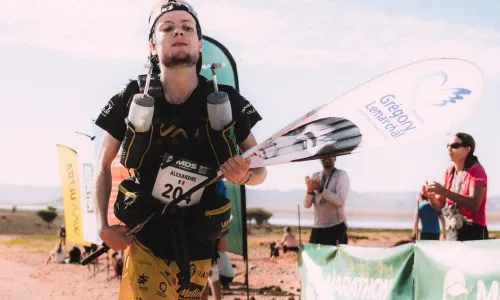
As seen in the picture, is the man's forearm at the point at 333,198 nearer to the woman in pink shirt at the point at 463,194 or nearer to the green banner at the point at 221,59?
the woman in pink shirt at the point at 463,194

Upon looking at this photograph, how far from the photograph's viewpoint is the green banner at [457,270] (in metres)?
6.66

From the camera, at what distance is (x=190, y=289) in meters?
3.96

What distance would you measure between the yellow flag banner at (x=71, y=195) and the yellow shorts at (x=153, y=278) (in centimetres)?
1479

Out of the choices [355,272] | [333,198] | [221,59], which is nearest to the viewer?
[355,272]

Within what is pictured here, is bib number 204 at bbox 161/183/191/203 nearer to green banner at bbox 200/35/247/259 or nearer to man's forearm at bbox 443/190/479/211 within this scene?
man's forearm at bbox 443/190/479/211

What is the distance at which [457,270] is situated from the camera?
23.2 feet

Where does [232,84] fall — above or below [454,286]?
above

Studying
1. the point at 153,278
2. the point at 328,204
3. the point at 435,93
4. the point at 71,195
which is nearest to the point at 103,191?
the point at 153,278

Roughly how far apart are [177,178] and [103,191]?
1.49 ft

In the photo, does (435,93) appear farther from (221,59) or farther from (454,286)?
(221,59)

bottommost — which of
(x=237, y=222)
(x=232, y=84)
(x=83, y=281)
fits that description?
(x=83, y=281)

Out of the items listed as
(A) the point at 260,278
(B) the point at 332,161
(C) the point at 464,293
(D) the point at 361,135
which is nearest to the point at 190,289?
(D) the point at 361,135

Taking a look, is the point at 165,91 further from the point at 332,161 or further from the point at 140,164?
the point at 332,161

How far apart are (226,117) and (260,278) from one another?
14.7 m
